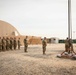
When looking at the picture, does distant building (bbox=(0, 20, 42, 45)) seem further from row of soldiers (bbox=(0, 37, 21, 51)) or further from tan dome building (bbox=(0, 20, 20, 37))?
row of soldiers (bbox=(0, 37, 21, 51))

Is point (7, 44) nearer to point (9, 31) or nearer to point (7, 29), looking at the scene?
point (7, 29)

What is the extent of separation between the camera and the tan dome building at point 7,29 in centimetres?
4974

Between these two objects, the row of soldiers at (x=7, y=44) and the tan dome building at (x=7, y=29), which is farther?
the tan dome building at (x=7, y=29)

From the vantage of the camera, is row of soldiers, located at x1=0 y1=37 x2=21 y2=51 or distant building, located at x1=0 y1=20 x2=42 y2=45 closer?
row of soldiers, located at x1=0 y1=37 x2=21 y2=51

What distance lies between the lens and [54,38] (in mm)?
68438

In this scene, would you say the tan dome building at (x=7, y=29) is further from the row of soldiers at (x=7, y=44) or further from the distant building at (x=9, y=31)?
the row of soldiers at (x=7, y=44)

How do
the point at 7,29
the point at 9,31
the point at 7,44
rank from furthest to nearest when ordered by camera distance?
the point at 9,31
the point at 7,29
the point at 7,44

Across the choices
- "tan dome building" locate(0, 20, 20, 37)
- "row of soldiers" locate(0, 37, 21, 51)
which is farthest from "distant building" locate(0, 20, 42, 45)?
"row of soldiers" locate(0, 37, 21, 51)

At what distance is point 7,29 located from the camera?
168 feet

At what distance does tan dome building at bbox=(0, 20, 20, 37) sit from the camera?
163 feet

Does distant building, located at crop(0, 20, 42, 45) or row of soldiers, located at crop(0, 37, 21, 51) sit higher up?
distant building, located at crop(0, 20, 42, 45)

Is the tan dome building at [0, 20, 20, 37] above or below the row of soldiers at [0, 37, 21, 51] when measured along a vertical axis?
above

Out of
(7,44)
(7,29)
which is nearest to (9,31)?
(7,29)

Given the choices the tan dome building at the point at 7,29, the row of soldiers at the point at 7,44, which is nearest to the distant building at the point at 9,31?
the tan dome building at the point at 7,29
